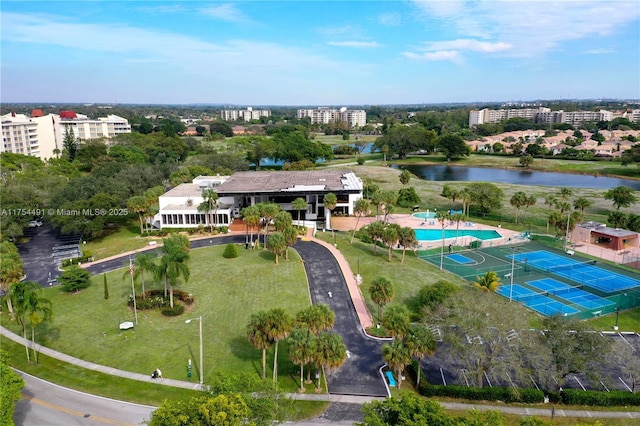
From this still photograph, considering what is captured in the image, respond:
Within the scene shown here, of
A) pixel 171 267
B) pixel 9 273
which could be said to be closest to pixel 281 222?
pixel 171 267

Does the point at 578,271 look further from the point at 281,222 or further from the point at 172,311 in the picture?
the point at 172,311

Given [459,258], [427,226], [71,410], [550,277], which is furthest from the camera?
[427,226]

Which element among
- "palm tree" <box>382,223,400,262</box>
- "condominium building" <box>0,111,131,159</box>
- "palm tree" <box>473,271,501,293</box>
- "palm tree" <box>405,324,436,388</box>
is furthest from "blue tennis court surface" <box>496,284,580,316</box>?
"condominium building" <box>0,111,131,159</box>

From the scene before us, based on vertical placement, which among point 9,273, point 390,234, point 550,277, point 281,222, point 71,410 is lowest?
point 71,410

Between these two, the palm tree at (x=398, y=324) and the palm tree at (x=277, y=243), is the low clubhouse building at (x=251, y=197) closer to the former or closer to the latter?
the palm tree at (x=277, y=243)

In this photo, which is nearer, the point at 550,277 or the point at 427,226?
the point at 550,277

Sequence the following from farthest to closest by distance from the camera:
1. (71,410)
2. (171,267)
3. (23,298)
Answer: (171,267) < (23,298) < (71,410)
